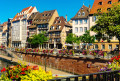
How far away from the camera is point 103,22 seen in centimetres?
2648

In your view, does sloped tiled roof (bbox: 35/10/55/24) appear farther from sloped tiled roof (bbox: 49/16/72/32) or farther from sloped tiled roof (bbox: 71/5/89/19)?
sloped tiled roof (bbox: 71/5/89/19)

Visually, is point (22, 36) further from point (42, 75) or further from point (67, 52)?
point (42, 75)

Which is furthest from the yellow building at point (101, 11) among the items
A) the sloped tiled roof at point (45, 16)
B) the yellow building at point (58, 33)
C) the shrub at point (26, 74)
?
the shrub at point (26, 74)

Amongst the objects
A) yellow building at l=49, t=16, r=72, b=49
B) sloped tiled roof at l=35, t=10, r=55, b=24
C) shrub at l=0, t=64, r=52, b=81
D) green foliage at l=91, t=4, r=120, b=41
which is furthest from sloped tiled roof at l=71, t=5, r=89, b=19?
shrub at l=0, t=64, r=52, b=81

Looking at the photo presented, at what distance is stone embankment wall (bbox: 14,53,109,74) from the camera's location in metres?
22.7

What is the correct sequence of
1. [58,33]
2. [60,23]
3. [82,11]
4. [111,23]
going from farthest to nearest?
1. [60,23]
2. [58,33]
3. [82,11]
4. [111,23]

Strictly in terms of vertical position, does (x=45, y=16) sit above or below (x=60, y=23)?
above

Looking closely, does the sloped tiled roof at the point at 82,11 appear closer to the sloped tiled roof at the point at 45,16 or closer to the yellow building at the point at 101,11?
the yellow building at the point at 101,11

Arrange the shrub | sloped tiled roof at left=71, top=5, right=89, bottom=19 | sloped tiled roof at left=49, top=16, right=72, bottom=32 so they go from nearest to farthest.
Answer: the shrub → sloped tiled roof at left=71, top=5, right=89, bottom=19 → sloped tiled roof at left=49, top=16, right=72, bottom=32

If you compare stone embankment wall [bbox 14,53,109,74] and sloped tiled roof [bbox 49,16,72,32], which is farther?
sloped tiled roof [bbox 49,16,72,32]

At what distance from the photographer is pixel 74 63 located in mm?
26969

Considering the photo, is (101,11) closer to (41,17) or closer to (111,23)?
(111,23)

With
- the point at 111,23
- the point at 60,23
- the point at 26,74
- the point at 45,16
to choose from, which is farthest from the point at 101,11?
the point at 26,74

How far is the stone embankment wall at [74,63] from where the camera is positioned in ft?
74.5
